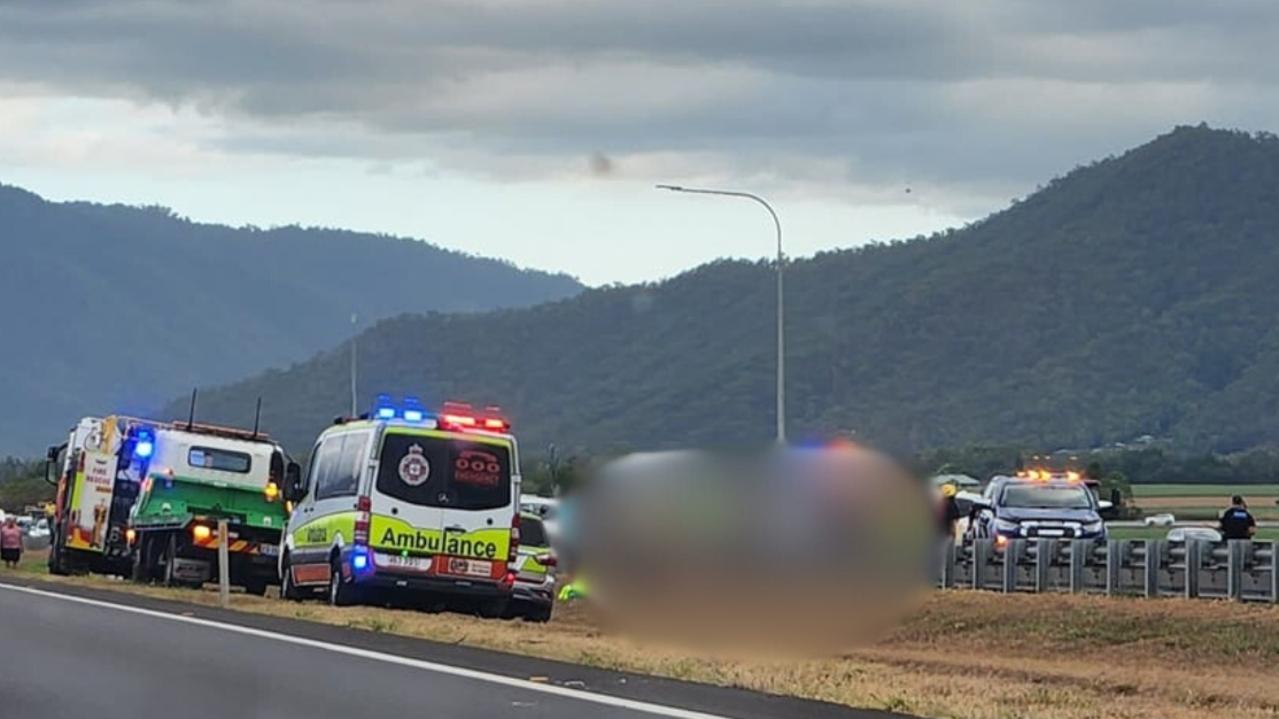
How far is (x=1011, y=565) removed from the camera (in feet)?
125

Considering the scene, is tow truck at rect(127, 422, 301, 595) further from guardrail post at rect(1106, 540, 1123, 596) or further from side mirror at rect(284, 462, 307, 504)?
guardrail post at rect(1106, 540, 1123, 596)

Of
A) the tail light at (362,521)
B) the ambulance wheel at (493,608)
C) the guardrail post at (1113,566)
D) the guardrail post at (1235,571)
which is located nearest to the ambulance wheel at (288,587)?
the ambulance wheel at (493,608)

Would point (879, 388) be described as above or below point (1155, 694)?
above

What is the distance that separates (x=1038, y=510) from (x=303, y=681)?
2532 cm

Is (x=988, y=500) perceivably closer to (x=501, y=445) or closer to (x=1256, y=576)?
(x=1256, y=576)

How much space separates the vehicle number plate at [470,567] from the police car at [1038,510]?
13.0 m

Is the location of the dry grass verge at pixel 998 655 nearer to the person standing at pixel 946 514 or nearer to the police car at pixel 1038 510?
the person standing at pixel 946 514

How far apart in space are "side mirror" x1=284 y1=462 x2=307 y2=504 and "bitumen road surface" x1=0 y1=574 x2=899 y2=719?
784 centimetres

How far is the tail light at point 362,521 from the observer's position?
29781 mm

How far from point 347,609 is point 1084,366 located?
83.5 m

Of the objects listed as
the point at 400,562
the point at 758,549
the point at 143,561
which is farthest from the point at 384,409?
the point at 143,561

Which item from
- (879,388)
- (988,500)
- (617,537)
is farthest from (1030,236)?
(617,537)

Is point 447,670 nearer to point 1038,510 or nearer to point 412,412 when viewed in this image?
point 412,412

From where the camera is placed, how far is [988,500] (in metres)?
42.7
